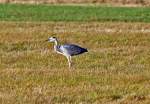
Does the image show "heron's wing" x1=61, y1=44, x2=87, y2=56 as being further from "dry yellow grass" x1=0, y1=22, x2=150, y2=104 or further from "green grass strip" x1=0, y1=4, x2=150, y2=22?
"green grass strip" x1=0, y1=4, x2=150, y2=22

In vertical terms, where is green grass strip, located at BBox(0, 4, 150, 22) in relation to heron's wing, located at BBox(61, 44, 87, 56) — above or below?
below

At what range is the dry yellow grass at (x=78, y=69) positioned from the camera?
44.0ft

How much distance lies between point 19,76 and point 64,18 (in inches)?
990

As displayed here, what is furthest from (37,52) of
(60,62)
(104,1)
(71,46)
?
(104,1)

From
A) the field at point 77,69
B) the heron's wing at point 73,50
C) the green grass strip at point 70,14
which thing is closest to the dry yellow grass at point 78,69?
the field at point 77,69

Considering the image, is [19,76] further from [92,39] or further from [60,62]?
[92,39]

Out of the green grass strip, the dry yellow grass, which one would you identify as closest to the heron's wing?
the dry yellow grass

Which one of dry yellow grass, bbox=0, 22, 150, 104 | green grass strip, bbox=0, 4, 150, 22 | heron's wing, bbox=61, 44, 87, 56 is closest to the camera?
dry yellow grass, bbox=0, 22, 150, 104

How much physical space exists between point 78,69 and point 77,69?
0.18 feet

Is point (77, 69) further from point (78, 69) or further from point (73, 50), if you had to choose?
point (73, 50)

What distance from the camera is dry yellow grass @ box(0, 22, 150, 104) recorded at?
13406 mm

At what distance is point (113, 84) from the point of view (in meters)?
15.1

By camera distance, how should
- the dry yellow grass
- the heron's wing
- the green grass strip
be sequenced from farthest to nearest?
the green grass strip, the heron's wing, the dry yellow grass

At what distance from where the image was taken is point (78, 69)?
1770cm
